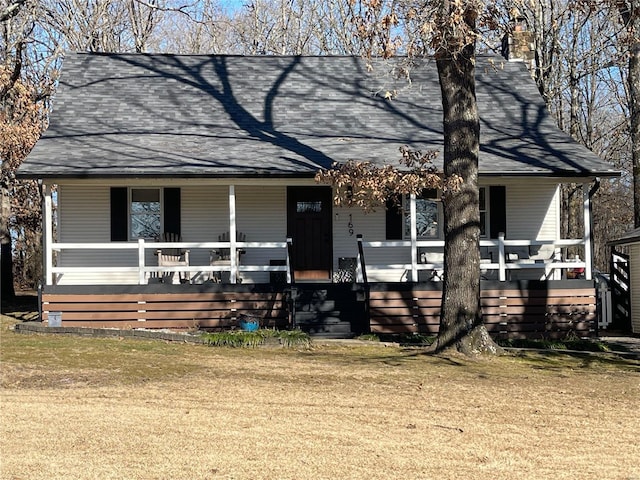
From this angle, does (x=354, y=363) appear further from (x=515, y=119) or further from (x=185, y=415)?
(x=515, y=119)

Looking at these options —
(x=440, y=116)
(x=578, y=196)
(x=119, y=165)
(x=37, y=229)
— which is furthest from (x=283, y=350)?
(x=578, y=196)

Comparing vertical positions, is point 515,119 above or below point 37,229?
above

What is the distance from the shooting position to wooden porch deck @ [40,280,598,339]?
56.9ft

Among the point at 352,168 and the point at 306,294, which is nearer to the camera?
the point at 352,168

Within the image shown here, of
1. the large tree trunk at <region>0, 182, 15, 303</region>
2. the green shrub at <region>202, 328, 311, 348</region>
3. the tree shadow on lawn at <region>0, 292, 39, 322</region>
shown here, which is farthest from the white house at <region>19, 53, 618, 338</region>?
the large tree trunk at <region>0, 182, 15, 303</region>

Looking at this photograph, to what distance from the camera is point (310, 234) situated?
66.3ft

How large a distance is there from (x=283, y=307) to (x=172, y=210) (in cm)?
383

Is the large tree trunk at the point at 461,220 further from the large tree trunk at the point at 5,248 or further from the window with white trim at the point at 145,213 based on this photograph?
the large tree trunk at the point at 5,248

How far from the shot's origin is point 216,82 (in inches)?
905

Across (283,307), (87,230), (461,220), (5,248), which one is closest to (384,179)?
(461,220)

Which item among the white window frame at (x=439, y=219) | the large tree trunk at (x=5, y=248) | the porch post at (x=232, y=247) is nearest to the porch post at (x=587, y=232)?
the white window frame at (x=439, y=219)

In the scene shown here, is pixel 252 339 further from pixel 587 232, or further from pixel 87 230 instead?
pixel 587 232

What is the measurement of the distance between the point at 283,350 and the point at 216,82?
10224 mm

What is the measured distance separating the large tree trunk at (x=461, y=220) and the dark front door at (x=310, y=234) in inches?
235
